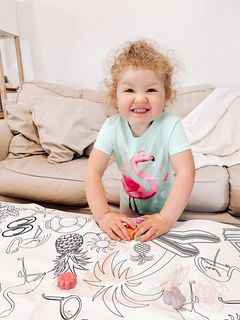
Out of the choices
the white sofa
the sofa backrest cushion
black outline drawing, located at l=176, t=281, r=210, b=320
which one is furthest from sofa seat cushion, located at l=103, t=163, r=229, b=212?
black outline drawing, located at l=176, t=281, r=210, b=320

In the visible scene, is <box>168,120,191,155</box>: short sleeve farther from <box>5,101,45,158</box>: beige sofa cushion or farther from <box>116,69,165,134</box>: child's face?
<box>5,101,45,158</box>: beige sofa cushion

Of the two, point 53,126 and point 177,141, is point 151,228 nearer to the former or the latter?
point 177,141

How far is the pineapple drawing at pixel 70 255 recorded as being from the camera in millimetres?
500

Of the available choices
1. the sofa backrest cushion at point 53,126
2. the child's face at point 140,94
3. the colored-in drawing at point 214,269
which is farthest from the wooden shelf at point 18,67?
the colored-in drawing at point 214,269

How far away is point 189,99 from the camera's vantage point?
1690 mm

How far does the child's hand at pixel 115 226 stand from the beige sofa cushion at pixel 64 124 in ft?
2.90

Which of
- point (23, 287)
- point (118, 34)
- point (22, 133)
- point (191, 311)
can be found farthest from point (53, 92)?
point (191, 311)

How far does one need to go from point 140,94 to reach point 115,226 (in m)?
0.32

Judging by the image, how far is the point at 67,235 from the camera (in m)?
0.59

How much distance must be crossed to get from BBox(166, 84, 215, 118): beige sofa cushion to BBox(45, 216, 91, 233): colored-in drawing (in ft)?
3.84

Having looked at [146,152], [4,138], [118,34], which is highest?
[118,34]

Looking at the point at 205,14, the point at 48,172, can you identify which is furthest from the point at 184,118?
the point at 48,172

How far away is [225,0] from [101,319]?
6.37ft

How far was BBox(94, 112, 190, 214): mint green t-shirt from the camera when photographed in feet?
2.57
